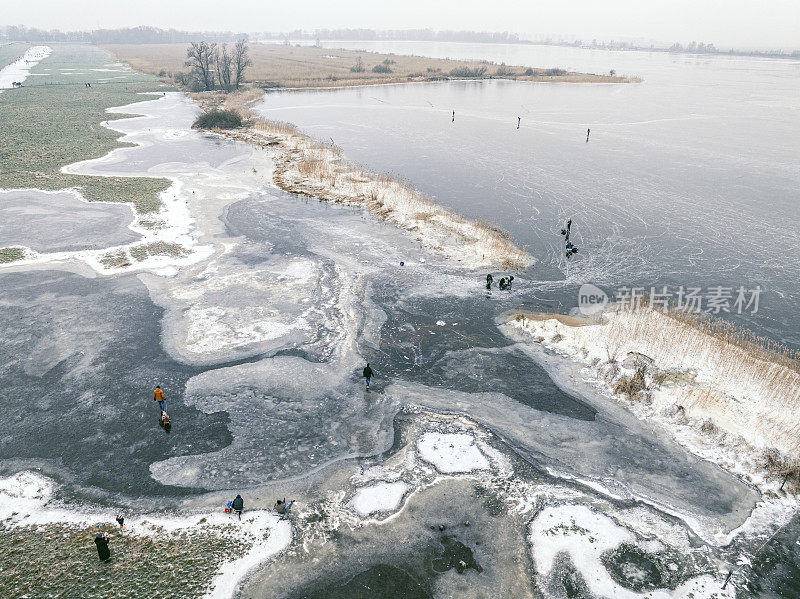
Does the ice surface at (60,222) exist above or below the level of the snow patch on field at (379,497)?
above

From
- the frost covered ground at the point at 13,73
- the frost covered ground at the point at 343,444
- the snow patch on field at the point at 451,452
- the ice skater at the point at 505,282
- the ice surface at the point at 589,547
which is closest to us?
the ice surface at the point at 589,547

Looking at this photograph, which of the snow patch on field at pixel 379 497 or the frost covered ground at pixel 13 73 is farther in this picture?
the frost covered ground at pixel 13 73

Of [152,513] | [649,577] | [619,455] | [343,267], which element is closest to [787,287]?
[619,455]

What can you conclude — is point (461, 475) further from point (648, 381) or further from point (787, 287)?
point (787, 287)

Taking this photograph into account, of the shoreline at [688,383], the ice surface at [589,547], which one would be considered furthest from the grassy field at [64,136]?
the ice surface at [589,547]

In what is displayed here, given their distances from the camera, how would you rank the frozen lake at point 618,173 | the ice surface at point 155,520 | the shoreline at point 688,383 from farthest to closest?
the frozen lake at point 618,173
the shoreline at point 688,383
the ice surface at point 155,520

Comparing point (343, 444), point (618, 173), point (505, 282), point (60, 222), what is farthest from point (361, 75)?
point (343, 444)

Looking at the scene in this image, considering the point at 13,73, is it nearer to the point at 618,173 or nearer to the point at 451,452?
the point at 618,173

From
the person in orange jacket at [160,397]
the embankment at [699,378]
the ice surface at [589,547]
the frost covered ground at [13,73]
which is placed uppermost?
the frost covered ground at [13,73]

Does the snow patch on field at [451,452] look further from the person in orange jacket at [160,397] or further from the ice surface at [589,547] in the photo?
the person in orange jacket at [160,397]
